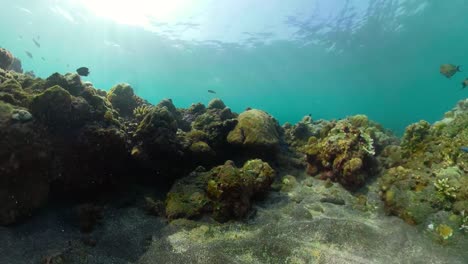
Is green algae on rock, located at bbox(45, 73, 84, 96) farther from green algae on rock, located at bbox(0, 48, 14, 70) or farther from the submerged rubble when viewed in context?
green algae on rock, located at bbox(0, 48, 14, 70)

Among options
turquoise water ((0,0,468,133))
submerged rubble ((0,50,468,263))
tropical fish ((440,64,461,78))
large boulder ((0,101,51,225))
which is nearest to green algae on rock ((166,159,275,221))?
submerged rubble ((0,50,468,263))

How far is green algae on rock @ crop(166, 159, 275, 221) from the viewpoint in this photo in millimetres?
6090

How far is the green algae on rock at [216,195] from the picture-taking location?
6090 mm

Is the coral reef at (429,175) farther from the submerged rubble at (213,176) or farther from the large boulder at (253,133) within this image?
the large boulder at (253,133)

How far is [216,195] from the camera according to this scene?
6254 mm

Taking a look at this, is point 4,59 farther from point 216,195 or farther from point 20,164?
point 216,195

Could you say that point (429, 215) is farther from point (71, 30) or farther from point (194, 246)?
point (71, 30)

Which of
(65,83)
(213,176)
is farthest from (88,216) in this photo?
(65,83)

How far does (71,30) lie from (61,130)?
42161 mm

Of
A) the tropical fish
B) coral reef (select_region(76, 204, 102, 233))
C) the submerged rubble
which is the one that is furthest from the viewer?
the tropical fish

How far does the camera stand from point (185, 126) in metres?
10.3

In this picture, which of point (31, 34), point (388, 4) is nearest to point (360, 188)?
point (388, 4)

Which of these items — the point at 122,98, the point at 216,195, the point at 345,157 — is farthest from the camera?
the point at 122,98

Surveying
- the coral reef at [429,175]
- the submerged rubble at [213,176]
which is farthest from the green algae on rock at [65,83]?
the coral reef at [429,175]
